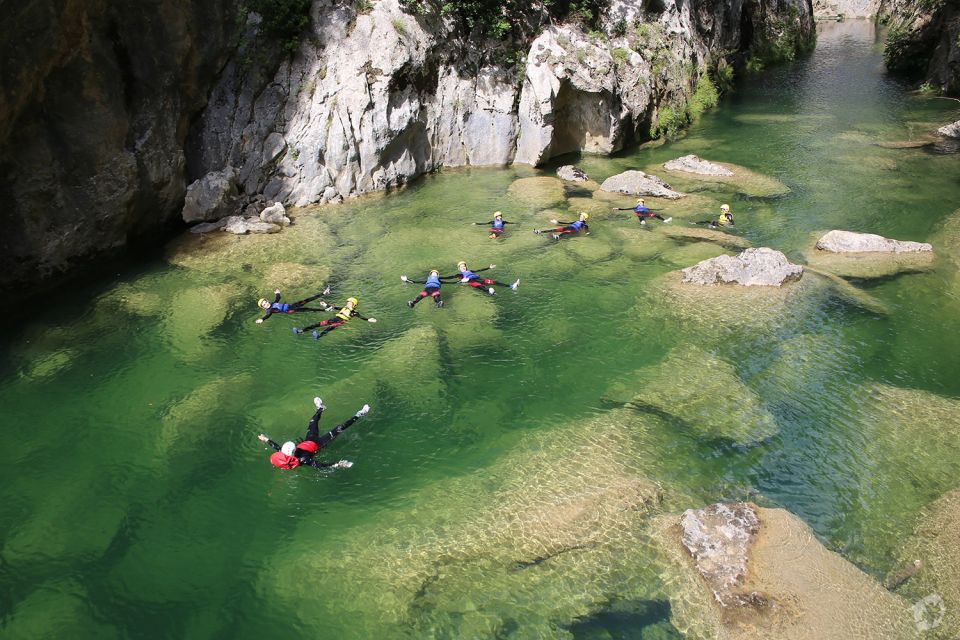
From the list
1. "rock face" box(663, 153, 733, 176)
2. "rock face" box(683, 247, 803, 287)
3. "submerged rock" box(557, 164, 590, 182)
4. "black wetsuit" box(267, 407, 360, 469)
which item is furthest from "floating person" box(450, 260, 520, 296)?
"rock face" box(663, 153, 733, 176)

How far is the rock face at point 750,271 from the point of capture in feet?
63.7

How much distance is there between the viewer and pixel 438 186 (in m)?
30.6

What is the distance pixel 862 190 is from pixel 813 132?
34.0 feet

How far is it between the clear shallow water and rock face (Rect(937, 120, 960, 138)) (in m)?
13.3

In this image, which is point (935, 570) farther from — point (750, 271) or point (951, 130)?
point (951, 130)

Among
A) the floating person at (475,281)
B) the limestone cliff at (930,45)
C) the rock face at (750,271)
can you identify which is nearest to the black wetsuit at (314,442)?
the floating person at (475,281)

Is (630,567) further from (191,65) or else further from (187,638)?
(191,65)

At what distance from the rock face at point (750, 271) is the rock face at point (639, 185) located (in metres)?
8.95

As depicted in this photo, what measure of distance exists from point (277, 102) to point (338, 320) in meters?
14.8

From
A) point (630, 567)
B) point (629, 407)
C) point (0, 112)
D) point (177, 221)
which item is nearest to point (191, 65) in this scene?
point (177, 221)

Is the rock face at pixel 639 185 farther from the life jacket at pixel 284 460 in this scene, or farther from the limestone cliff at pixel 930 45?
the limestone cliff at pixel 930 45

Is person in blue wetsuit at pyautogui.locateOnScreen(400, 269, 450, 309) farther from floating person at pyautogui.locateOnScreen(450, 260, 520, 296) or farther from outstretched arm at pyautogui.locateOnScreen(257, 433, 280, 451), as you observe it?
outstretched arm at pyautogui.locateOnScreen(257, 433, 280, 451)

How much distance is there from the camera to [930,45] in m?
47.2

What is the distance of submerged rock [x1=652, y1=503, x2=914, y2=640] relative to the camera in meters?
9.35
